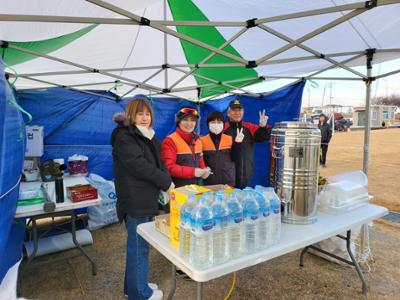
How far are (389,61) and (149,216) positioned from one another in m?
3.07

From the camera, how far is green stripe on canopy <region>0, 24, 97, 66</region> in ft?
7.75

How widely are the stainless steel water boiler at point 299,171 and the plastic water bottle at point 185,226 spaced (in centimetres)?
72

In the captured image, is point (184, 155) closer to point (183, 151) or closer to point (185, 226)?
point (183, 151)

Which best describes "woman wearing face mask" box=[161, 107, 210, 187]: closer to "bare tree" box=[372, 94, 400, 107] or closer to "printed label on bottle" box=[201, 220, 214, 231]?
"printed label on bottle" box=[201, 220, 214, 231]

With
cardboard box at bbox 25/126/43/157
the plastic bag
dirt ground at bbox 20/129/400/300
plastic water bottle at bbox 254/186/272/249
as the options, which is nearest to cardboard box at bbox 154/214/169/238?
plastic water bottle at bbox 254/186/272/249

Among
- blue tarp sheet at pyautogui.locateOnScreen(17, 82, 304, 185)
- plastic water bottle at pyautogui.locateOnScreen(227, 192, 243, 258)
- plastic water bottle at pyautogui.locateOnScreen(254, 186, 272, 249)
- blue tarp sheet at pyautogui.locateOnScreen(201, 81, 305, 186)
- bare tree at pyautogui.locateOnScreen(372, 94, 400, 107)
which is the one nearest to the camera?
plastic water bottle at pyautogui.locateOnScreen(227, 192, 243, 258)

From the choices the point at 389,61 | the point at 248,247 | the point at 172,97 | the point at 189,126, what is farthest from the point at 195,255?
the point at 172,97

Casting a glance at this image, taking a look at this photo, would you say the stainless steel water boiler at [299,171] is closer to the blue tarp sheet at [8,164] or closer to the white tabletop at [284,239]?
the white tabletop at [284,239]

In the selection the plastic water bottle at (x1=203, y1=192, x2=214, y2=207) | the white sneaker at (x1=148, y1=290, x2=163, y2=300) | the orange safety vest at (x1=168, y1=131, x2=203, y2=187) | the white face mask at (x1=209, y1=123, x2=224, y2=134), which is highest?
the white face mask at (x1=209, y1=123, x2=224, y2=134)

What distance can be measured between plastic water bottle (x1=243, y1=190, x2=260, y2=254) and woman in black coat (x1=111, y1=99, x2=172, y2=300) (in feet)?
2.31

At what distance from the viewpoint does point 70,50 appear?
276 centimetres

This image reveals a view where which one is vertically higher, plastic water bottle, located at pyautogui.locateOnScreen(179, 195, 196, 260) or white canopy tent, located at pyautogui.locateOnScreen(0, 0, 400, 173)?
white canopy tent, located at pyautogui.locateOnScreen(0, 0, 400, 173)

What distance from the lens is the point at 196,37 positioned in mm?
3000

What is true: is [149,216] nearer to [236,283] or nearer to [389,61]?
[236,283]
